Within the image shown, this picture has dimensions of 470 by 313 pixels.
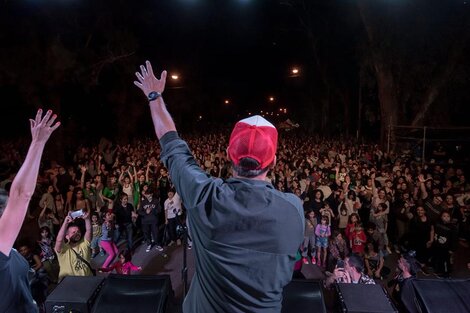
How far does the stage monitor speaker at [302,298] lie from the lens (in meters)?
4.60

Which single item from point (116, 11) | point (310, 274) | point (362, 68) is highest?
point (116, 11)

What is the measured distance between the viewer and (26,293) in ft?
5.82

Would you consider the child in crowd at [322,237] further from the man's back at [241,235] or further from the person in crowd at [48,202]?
the man's back at [241,235]

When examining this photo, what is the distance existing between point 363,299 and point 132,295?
2.70m

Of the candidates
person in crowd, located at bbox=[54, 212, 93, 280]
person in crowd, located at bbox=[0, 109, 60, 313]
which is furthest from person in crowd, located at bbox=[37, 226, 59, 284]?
person in crowd, located at bbox=[0, 109, 60, 313]

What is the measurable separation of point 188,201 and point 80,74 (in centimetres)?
1544

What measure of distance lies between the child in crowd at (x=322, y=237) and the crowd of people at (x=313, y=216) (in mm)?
19

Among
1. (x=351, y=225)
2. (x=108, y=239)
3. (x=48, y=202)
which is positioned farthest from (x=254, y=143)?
(x=48, y=202)

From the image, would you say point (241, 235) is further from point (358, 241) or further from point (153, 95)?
point (358, 241)

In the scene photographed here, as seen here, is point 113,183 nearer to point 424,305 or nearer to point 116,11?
point 424,305

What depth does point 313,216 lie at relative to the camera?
790 centimetres

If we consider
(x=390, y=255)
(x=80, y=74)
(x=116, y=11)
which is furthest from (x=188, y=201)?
(x=116, y=11)

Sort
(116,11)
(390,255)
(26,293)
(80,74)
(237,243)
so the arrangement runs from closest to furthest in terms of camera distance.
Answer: (237,243) < (26,293) < (390,255) < (80,74) < (116,11)

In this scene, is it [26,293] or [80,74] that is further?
[80,74]
